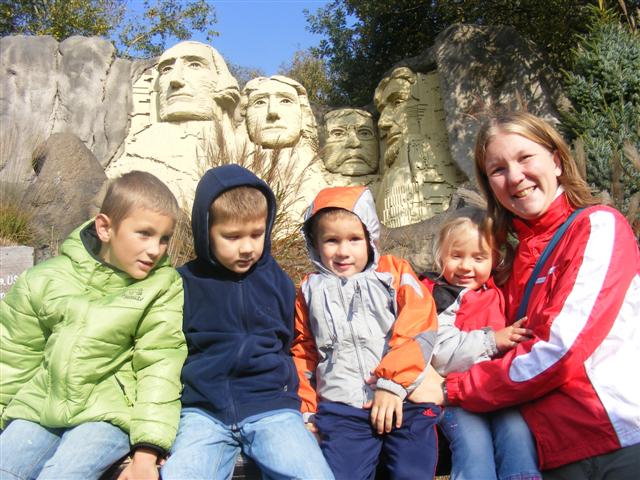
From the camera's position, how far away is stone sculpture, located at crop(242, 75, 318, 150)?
730cm

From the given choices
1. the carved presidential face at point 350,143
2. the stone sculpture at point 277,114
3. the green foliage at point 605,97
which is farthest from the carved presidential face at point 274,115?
the green foliage at point 605,97

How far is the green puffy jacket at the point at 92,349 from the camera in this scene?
6.31 feet

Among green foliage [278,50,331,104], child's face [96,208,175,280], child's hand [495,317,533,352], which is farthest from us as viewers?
green foliage [278,50,331,104]

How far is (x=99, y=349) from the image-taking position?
78.0 inches

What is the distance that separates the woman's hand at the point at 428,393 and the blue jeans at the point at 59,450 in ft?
3.15

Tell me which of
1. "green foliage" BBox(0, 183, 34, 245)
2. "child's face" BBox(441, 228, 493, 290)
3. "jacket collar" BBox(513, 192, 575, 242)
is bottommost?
"child's face" BBox(441, 228, 493, 290)

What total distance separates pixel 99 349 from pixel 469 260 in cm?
139

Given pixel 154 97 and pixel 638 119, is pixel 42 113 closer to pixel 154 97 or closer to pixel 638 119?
pixel 154 97

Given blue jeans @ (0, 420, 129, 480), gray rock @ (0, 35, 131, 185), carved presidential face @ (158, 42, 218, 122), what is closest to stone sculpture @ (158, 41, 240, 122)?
carved presidential face @ (158, 42, 218, 122)

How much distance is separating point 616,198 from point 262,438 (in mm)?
3148

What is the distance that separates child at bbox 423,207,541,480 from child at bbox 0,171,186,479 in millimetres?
930

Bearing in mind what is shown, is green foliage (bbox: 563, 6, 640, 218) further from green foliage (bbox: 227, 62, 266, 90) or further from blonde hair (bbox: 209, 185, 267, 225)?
green foliage (bbox: 227, 62, 266, 90)

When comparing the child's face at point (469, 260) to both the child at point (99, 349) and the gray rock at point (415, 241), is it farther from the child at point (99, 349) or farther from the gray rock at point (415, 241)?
the gray rock at point (415, 241)

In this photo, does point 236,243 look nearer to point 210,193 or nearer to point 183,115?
point 210,193
